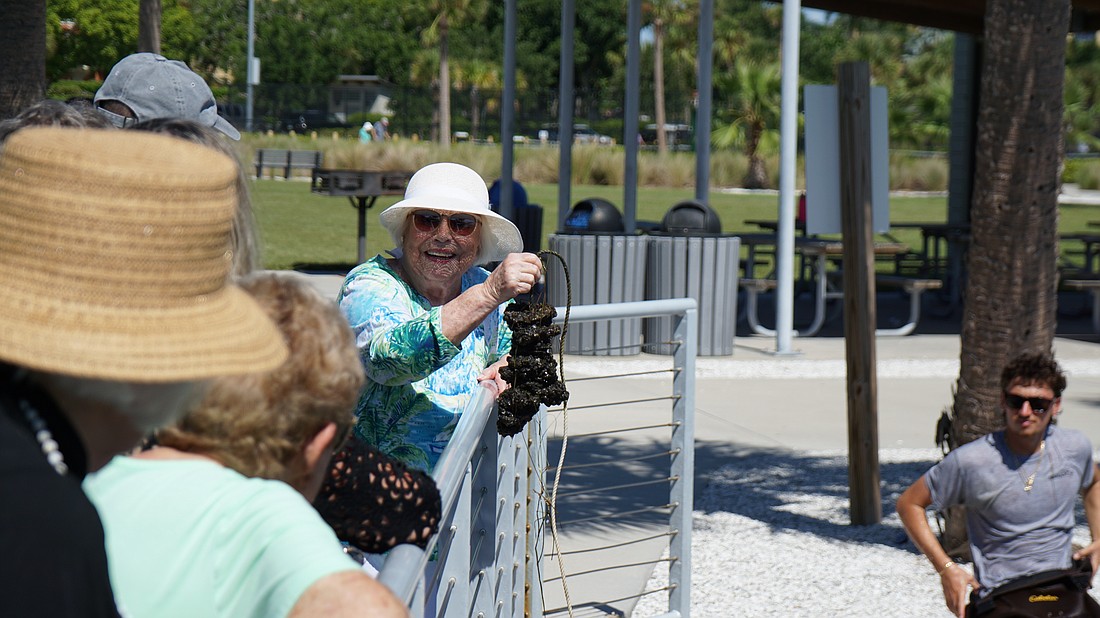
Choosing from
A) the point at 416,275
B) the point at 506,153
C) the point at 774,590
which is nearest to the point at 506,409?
the point at 416,275

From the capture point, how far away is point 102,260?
4.04 feet

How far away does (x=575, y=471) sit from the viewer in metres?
7.28

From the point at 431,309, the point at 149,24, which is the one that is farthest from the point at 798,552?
the point at 149,24

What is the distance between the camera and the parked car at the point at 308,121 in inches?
2014

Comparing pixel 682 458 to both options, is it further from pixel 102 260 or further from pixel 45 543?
pixel 45 543

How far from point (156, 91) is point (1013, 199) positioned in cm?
401

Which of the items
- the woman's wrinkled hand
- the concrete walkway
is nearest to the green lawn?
the concrete walkway

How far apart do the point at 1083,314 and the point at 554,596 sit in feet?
36.1

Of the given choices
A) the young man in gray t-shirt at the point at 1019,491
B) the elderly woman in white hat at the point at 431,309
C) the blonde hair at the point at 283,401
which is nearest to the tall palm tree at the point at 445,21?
the young man in gray t-shirt at the point at 1019,491

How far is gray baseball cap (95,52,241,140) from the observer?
296cm

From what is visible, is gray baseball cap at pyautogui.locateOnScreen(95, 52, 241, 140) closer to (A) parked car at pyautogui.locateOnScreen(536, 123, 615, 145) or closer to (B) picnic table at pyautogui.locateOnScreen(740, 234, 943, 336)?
(B) picnic table at pyautogui.locateOnScreen(740, 234, 943, 336)

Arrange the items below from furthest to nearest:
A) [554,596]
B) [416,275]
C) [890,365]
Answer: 1. [890,365]
2. [554,596]
3. [416,275]

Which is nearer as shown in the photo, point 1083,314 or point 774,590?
point 774,590

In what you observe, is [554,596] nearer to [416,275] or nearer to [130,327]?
[416,275]
